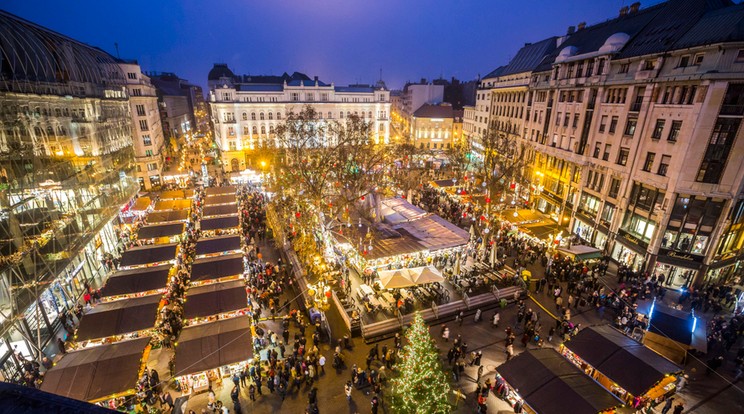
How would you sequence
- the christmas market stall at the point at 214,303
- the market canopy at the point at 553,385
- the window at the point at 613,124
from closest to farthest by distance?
the market canopy at the point at 553,385 < the christmas market stall at the point at 214,303 < the window at the point at 613,124

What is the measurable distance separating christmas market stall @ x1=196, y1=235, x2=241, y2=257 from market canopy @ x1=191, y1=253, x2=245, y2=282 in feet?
4.09

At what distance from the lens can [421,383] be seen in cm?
1090

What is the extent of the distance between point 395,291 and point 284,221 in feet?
42.0

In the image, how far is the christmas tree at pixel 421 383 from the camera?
35.7ft

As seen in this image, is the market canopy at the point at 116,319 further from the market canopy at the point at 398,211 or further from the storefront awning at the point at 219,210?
the market canopy at the point at 398,211

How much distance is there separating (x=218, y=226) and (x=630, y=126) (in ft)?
109

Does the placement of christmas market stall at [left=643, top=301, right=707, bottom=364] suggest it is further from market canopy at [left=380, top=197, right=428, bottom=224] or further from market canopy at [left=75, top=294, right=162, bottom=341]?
market canopy at [left=75, top=294, right=162, bottom=341]

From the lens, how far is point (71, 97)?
2217 centimetres

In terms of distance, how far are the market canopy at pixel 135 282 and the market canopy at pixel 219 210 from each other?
10.3 meters

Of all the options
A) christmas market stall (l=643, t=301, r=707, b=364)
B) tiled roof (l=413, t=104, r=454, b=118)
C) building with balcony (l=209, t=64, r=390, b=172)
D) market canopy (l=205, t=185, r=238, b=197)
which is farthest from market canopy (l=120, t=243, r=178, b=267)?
tiled roof (l=413, t=104, r=454, b=118)

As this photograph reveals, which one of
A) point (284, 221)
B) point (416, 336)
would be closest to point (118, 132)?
point (284, 221)

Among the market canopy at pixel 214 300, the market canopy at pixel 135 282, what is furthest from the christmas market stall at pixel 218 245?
the market canopy at pixel 214 300

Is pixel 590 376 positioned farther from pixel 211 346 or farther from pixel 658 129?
pixel 658 129

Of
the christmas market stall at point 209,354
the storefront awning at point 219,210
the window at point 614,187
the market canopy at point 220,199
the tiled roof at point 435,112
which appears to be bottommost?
the christmas market stall at point 209,354
